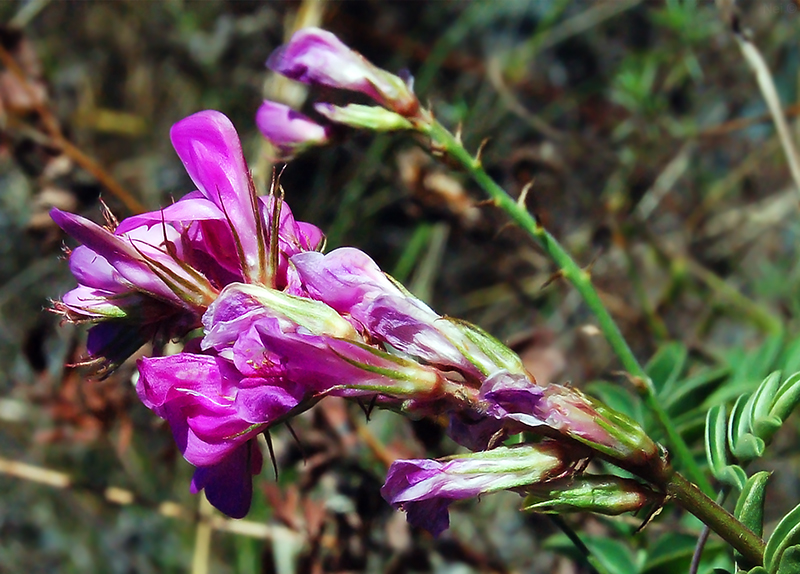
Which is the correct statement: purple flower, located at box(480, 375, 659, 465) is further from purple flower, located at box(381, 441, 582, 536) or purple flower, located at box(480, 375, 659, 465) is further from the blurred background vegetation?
the blurred background vegetation

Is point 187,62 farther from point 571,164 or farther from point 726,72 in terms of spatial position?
point 726,72

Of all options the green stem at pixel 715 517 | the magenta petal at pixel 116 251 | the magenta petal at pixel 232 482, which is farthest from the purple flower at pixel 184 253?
the green stem at pixel 715 517

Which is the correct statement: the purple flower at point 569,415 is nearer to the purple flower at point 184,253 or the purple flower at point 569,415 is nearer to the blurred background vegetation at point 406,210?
the purple flower at point 184,253

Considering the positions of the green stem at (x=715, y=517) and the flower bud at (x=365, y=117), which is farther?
the flower bud at (x=365, y=117)

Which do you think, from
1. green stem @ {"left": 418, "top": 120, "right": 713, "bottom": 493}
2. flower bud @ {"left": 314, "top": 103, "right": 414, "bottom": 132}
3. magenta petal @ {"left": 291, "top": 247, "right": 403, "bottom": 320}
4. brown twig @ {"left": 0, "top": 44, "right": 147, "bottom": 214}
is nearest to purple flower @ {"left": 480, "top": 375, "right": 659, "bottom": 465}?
magenta petal @ {"left": 291, "top": 247, "right": 403, "bottom": 320}

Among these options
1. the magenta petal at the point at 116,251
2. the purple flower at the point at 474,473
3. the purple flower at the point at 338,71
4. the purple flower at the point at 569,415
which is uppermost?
the purple flower at the point at 338,71

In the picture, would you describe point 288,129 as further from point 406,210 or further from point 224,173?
point 406,210
